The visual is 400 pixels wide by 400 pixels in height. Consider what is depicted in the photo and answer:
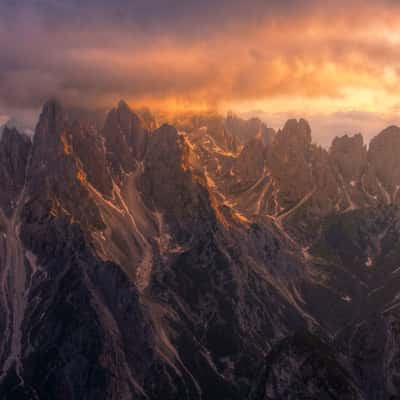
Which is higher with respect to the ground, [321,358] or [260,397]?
[321,358]

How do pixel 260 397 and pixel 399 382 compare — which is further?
pixel 260 397

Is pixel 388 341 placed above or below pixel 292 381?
above

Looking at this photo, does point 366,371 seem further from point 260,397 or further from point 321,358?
point 260,397

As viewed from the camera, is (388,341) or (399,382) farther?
(388,341)

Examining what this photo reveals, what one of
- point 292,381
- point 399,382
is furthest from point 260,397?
point 399,382

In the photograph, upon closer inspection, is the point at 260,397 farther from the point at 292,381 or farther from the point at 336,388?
the point at 336,388

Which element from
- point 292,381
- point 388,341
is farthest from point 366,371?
point 292,381

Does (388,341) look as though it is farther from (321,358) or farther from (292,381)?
(292,381)
